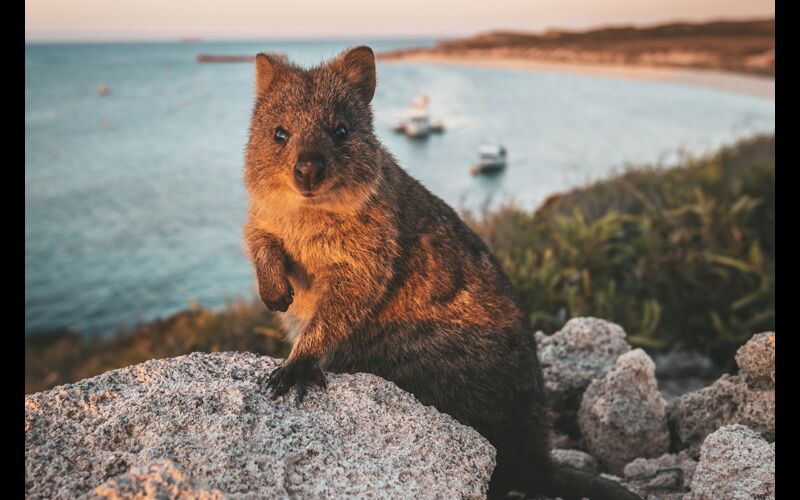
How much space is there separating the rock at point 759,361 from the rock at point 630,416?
692 mm

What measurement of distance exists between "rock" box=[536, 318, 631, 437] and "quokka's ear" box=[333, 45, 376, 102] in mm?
3217

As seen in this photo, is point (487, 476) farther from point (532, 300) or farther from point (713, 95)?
point (713, 95)

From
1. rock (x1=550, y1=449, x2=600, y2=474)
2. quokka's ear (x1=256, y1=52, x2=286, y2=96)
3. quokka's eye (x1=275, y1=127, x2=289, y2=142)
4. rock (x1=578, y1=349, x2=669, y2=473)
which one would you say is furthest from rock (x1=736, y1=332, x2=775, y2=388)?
quokka's ear (x1=256, y1=52, x2=286, y2=96)

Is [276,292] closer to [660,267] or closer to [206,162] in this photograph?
[660,267]

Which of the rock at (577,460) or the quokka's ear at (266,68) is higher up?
the quokka's ear at (266,68)

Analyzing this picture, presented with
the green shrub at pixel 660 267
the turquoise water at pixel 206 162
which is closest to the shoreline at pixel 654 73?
the turquoise water at pixel 206 162

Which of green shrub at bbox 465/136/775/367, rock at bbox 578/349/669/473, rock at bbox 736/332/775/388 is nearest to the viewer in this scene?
rock at bbox 736/332/775/388

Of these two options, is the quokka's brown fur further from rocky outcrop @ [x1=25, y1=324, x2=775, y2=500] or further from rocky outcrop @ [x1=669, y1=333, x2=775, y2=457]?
rocky outcrop @ [x1=669, y1=333, x2=775, y2=457]

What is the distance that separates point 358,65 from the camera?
15.6 feet

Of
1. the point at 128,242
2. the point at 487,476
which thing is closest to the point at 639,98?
the point at 128,242

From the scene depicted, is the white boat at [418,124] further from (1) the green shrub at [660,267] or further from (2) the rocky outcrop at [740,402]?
(2) the rocky outcrop at [740,402]

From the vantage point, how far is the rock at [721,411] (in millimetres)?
5090

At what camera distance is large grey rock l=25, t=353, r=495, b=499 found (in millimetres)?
3156

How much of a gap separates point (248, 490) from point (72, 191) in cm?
3982
